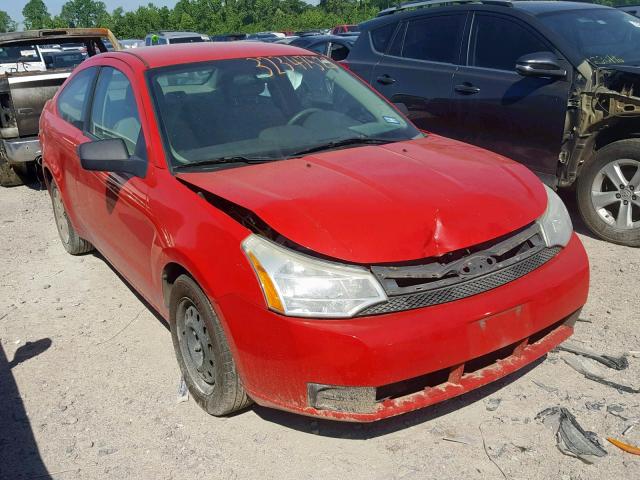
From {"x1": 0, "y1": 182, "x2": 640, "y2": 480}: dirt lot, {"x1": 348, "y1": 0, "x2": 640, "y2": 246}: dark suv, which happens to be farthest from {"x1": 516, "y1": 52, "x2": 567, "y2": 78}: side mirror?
{"x1": 0, "y1": 182, "x2": 640, "y2": 480}: dirt lot

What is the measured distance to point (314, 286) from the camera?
8.57ft

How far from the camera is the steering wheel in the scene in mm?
3816

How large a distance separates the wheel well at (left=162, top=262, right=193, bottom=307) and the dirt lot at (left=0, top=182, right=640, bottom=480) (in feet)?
1.74

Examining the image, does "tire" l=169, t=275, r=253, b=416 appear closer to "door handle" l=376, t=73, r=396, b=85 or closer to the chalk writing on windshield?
the chalk writing on windshield

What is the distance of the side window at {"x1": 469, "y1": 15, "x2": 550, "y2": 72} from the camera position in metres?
5.58

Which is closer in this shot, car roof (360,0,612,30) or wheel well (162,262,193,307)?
wheel well (162,262,193,307)

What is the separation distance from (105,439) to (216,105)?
1840 mm

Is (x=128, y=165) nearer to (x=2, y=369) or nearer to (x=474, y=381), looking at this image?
(x=2, y=369)

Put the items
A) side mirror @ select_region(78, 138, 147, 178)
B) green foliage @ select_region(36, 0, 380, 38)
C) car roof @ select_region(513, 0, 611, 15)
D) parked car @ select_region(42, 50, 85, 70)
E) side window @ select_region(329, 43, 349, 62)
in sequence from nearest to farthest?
1. side mirror @ select_region(78, 138, 147, 178)
2. car roof @ select_region(513, 0, 611, 15)
3. side window @ select_region(329, 43, 349, 62)
4. parked car @ select_region(42, 50, 85, 70)
5. green foliage @ select_region(36, 0, 380, 38)

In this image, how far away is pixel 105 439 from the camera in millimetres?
3156

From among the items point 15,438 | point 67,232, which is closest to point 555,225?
point 15,438

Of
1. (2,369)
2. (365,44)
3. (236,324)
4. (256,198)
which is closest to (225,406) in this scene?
(236,324)


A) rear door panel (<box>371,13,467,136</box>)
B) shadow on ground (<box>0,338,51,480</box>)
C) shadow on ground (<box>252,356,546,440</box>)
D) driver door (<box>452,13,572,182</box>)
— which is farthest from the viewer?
rear door panel (<box>371,13,467,136</box>)

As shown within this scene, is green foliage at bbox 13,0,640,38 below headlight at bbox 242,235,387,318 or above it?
below
